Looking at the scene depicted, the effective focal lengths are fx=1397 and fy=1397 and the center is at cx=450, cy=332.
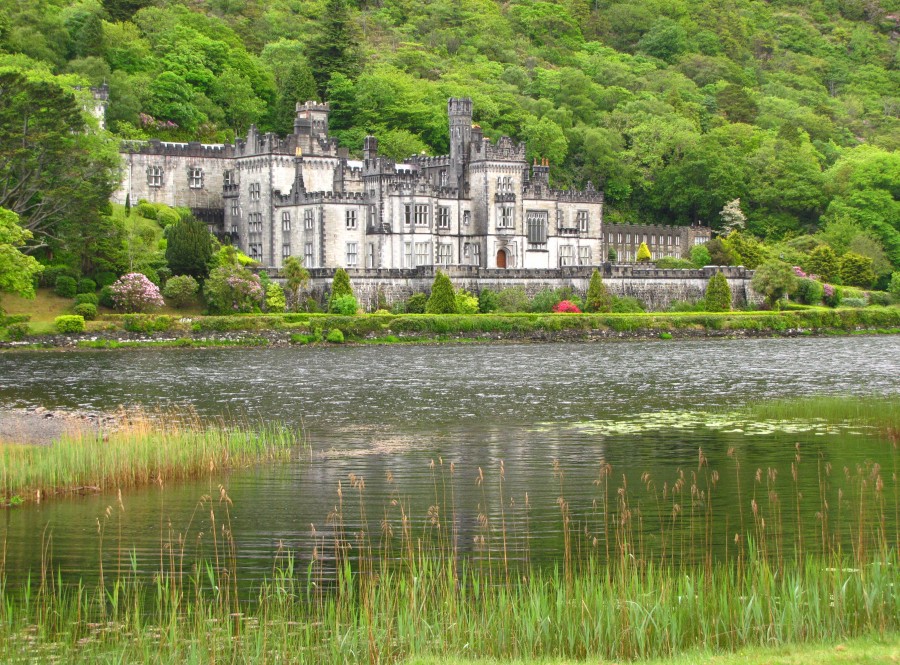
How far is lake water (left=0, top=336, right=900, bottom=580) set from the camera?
24859mm

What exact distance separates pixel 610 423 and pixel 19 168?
158ft

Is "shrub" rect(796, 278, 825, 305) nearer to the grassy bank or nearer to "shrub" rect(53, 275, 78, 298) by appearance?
"shrub" rect(53, 275, 78, 298)

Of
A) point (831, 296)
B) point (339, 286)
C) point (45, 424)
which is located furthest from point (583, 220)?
point (45, 424)

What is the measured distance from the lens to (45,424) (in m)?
37.9

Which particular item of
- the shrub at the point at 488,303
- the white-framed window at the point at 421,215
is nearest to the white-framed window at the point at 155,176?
the white-framed window at the point at 421,215

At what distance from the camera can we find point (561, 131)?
13688 centimetres

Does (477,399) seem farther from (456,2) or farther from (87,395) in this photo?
(456,2)

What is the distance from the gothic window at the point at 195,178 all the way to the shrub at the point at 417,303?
73.0 feet

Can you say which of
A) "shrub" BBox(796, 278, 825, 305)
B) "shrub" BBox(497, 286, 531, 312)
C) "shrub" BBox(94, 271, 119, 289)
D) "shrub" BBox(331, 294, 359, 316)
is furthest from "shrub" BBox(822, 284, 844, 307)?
"shrub" BBox(94, 271, 119, 289)

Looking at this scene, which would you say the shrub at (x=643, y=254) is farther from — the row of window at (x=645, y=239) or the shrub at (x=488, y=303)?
the shrub at (x=488, y=303)

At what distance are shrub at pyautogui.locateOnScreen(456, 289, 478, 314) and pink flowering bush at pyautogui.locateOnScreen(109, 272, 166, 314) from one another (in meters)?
19.9

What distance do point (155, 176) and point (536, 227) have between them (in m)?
28.6

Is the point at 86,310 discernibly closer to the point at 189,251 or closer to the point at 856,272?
the point at 189,251

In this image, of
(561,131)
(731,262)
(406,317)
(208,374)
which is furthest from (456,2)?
(208,374)
